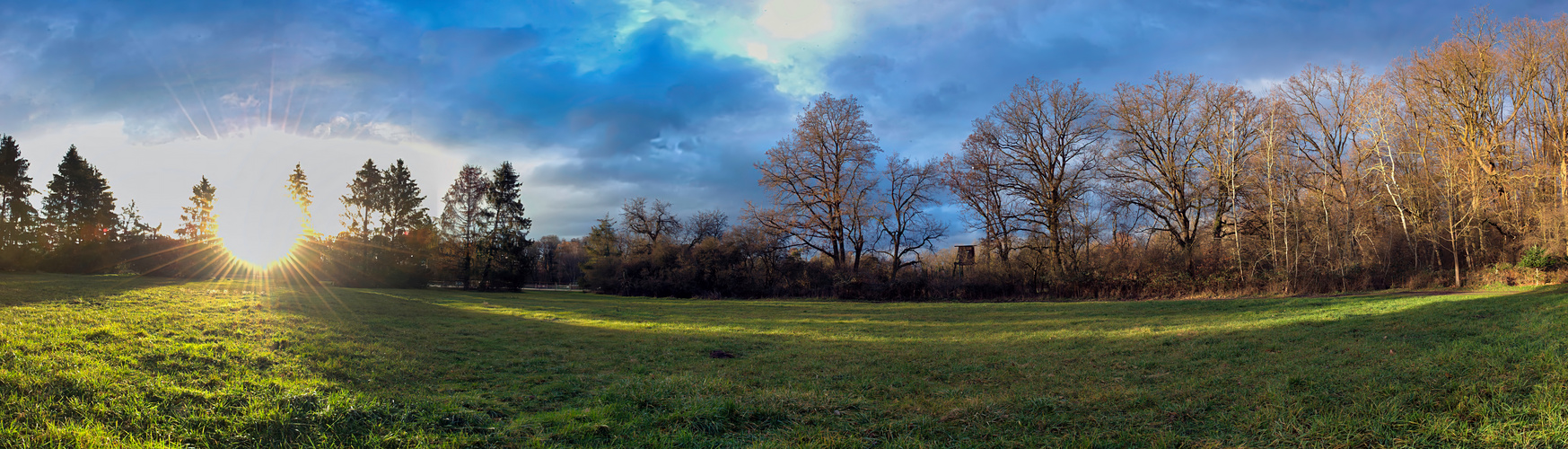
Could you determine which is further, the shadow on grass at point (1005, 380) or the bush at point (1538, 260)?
the bush at point (1538, 260)

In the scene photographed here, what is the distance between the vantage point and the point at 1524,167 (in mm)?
26812

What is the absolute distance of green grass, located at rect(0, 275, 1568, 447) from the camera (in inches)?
184

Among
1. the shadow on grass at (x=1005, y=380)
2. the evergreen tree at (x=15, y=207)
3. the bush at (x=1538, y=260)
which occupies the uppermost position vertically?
the evergreen tree at (x=15, y=207)

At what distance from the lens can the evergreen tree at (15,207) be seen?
37562 mm

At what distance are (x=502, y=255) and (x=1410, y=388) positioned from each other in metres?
50.5

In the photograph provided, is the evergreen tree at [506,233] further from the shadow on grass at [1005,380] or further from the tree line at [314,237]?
the shadow on grass at [1005,380]

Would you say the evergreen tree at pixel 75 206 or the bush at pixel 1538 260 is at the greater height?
the evergreen tree at pixel 75 206

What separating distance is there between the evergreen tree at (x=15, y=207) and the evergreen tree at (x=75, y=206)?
211 centimetres

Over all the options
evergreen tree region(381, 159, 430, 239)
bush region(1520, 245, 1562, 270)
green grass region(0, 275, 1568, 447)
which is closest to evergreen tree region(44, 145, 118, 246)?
evergreen tree region(381, 159, 430, 239)

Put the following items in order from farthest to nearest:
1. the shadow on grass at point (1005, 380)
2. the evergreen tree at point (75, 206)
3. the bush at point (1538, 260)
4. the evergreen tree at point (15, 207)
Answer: the evergreen tree at point (75, 206), the evergreen tree at point (15, 207), the bush at point (1538, 260), the shadow on grass at point (1005, 380)

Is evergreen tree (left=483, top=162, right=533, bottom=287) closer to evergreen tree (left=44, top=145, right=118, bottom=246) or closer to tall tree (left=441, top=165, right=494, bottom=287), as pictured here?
tall tree (left=441, top=165, right=494, bottom=287)

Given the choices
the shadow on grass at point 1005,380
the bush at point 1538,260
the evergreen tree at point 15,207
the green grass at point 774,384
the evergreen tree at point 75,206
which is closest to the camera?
the green grass at point 774,384

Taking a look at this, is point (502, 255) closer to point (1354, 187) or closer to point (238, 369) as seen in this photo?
point (238, 369)

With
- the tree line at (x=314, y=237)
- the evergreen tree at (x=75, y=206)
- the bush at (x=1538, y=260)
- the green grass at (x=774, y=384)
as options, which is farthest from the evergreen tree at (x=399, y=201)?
the bush at (x=1538, y=260)
